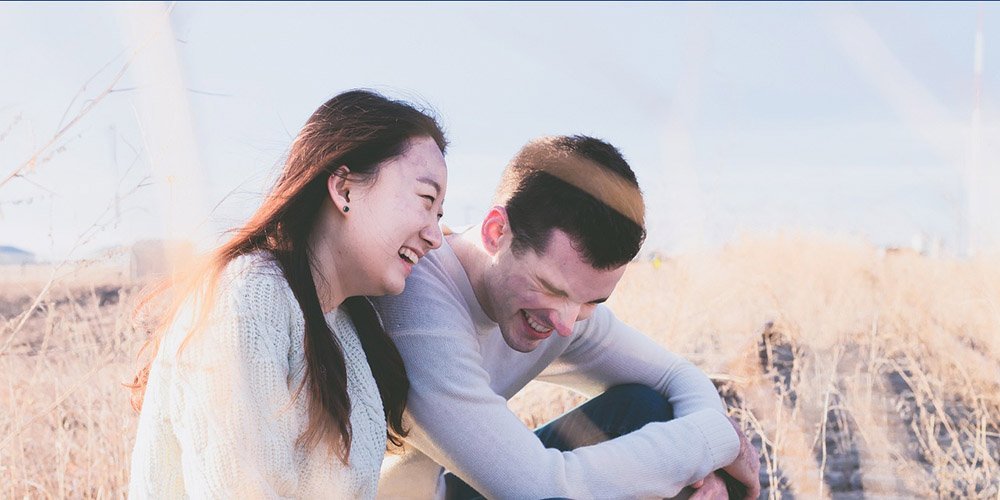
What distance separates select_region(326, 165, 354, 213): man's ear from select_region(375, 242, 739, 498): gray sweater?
0.34 meters

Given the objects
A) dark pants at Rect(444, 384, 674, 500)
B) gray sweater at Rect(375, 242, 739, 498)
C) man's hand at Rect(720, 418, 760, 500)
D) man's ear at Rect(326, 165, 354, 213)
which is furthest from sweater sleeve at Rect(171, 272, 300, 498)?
man's hand at Rect(720, 418, 760, 500)

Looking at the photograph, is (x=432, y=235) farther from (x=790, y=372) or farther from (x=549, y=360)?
(x=790, y=372)

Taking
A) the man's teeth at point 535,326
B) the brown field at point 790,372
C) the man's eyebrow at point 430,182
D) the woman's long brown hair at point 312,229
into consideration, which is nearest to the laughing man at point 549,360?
the man's teeth at point 535,326

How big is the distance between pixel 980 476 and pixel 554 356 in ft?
6.14

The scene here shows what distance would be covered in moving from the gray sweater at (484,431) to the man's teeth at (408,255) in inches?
7.9

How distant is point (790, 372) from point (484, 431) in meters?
4.53

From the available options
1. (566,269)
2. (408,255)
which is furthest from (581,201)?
(408,255)

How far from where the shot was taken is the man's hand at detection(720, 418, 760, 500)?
7.64 feet

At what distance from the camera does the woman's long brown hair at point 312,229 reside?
5.22 feet

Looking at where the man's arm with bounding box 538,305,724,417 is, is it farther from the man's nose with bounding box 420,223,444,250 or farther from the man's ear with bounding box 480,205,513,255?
the man's nose with bounding box 420,223,444,250

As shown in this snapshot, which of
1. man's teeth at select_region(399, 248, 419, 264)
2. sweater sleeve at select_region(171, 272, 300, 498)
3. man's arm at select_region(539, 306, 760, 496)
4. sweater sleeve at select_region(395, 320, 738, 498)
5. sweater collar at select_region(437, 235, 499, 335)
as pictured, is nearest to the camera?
sweater sleeve at select_region(171, 272, 300, 498)

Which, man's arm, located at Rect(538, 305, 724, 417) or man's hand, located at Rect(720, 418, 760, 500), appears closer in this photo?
man's hand, located at Rect(720, 418, 760, 500)

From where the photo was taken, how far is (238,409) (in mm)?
1435

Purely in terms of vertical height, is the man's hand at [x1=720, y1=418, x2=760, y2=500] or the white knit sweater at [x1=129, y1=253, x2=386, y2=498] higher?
the white knit sweater at [x1=129, y1=253, x2=386, y2=498]
